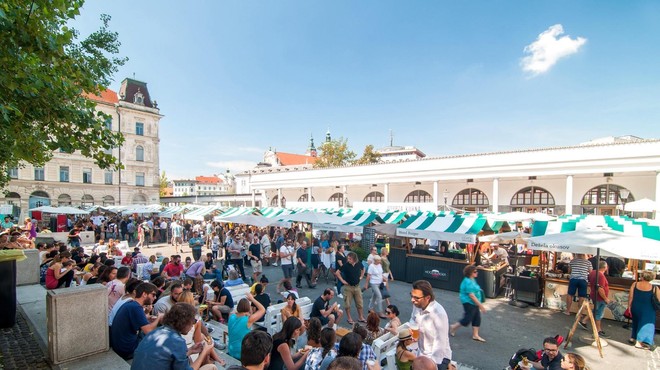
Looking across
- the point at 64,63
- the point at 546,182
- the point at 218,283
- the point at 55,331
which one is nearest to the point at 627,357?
the point at 218,283

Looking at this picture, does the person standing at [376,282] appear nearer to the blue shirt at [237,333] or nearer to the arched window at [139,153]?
the blue shirt at [237,333]

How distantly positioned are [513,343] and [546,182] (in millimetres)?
24886

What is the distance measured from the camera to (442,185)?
1246 inches

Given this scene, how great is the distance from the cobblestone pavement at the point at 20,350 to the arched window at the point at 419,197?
3133 centimetres

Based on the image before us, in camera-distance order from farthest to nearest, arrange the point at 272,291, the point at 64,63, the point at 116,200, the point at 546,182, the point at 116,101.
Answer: the point at 116,101 → the point at 116,200 → the point at 546,182 → the point at 272,291 → the point at 64,63

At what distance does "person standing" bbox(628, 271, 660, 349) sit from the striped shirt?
42.2 inches

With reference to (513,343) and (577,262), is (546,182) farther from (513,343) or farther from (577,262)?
(513,343)

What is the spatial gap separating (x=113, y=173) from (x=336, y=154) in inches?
1246

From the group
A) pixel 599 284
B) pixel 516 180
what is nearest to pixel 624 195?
pixel 516 180

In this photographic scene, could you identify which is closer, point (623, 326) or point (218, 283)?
point (218, 283)

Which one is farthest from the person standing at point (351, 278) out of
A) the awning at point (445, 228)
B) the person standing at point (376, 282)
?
the awning at point (445, 228)

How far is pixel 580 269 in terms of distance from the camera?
7.82 m

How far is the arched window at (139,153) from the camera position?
46969mm

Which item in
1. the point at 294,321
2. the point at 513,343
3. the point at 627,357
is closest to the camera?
the point at 294,321
